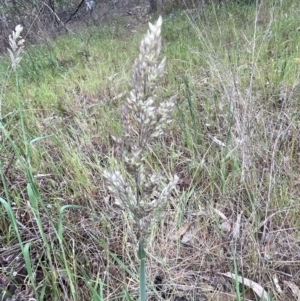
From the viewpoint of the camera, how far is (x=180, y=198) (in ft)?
4.56

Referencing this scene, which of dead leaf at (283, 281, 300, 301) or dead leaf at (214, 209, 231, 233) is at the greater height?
dead leaf at (214, 209, 231, 233)

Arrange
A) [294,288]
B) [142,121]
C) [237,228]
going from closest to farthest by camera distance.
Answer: [142,121] → [294,288] → [237,228]

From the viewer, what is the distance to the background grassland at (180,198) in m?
1.17

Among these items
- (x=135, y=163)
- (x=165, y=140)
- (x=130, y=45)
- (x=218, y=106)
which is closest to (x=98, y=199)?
(x=165, y=140)

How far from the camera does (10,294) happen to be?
1156 millimetres

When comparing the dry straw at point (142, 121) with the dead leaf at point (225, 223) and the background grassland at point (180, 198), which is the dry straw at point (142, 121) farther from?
the dead leaf at point (225, 223)

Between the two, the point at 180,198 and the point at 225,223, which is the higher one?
the point at 180,198

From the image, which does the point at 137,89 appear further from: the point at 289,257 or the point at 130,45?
the point at 130,45

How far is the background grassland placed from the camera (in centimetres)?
117

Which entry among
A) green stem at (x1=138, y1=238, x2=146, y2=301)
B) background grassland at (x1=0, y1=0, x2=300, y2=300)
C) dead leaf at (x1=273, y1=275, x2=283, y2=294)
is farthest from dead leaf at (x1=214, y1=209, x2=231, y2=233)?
green stem at (x1=138, y1=238, x2=146, y2=301)

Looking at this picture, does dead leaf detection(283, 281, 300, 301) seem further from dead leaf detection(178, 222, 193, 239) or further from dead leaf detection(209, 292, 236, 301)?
dead leaf detection(178, 222, 193, 239)

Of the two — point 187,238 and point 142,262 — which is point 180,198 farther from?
point 142,262

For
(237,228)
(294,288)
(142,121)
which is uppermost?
(142,121)

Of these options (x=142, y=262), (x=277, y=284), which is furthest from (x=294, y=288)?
(x=142, y=262)
